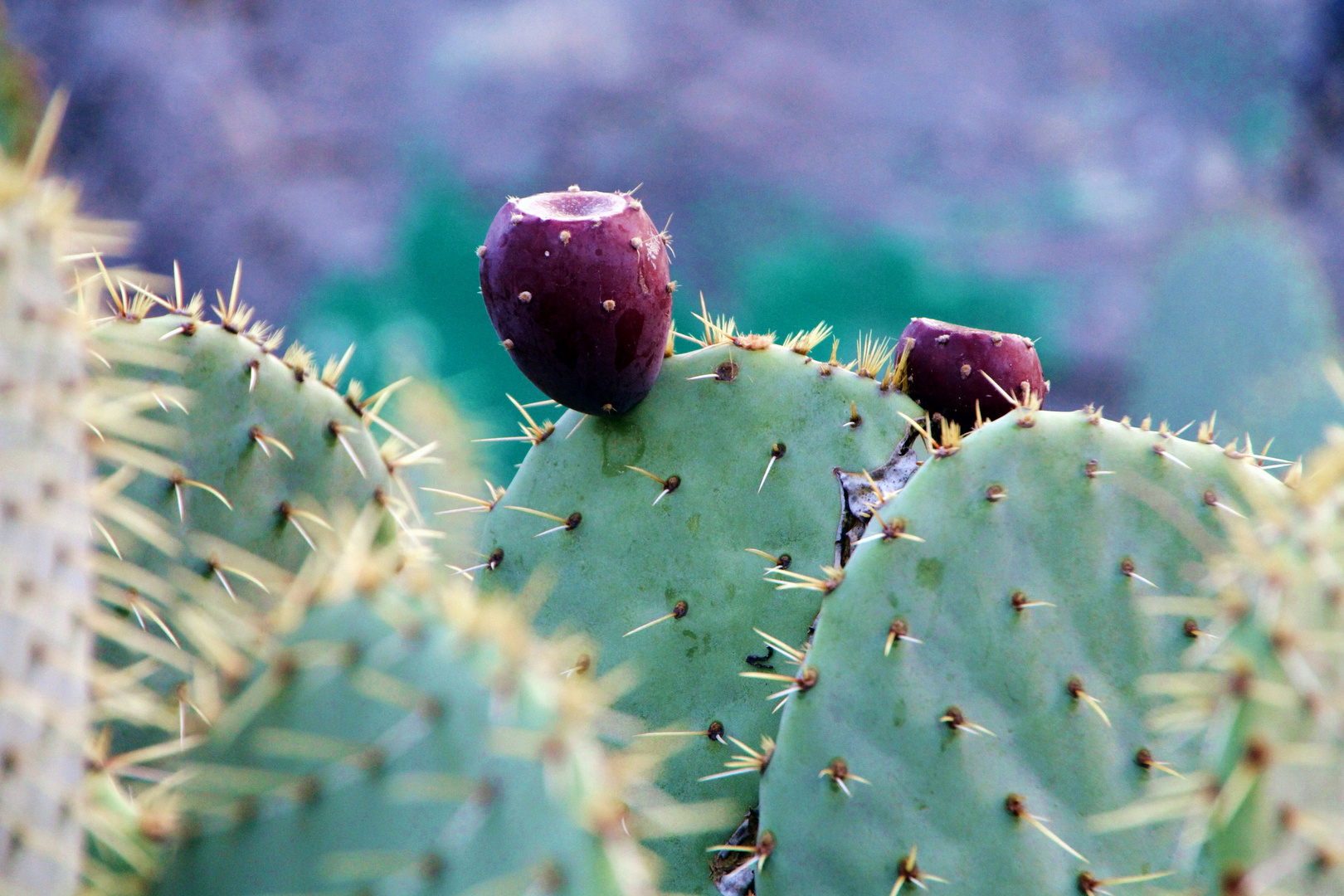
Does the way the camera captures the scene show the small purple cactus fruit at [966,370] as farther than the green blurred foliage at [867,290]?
No

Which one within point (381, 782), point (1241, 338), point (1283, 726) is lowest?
point (1241, 338)

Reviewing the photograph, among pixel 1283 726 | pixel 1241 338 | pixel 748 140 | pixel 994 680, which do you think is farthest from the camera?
pixel 748 140

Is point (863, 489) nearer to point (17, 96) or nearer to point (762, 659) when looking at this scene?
point (762, 659)

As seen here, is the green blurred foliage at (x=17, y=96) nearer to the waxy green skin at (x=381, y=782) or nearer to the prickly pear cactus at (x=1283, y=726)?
the waxy green skin at (x=381, y=782)

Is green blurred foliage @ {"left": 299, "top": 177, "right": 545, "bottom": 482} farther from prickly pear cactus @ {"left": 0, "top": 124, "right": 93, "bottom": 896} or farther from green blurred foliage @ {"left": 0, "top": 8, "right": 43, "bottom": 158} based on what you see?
prickly pear cactus @ {"left": 0, "top": 124, "right": 93, "bottom": 896}

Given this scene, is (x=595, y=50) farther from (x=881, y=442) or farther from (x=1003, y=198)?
(x=881, y=442)

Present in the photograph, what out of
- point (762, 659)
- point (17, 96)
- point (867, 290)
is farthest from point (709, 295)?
point (762, 659)

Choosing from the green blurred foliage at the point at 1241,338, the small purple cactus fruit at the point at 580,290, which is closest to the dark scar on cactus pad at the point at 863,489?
the small purple cactus fruit at the point at 580,290

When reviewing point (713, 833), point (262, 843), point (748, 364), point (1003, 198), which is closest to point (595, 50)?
point (1003, 198)
